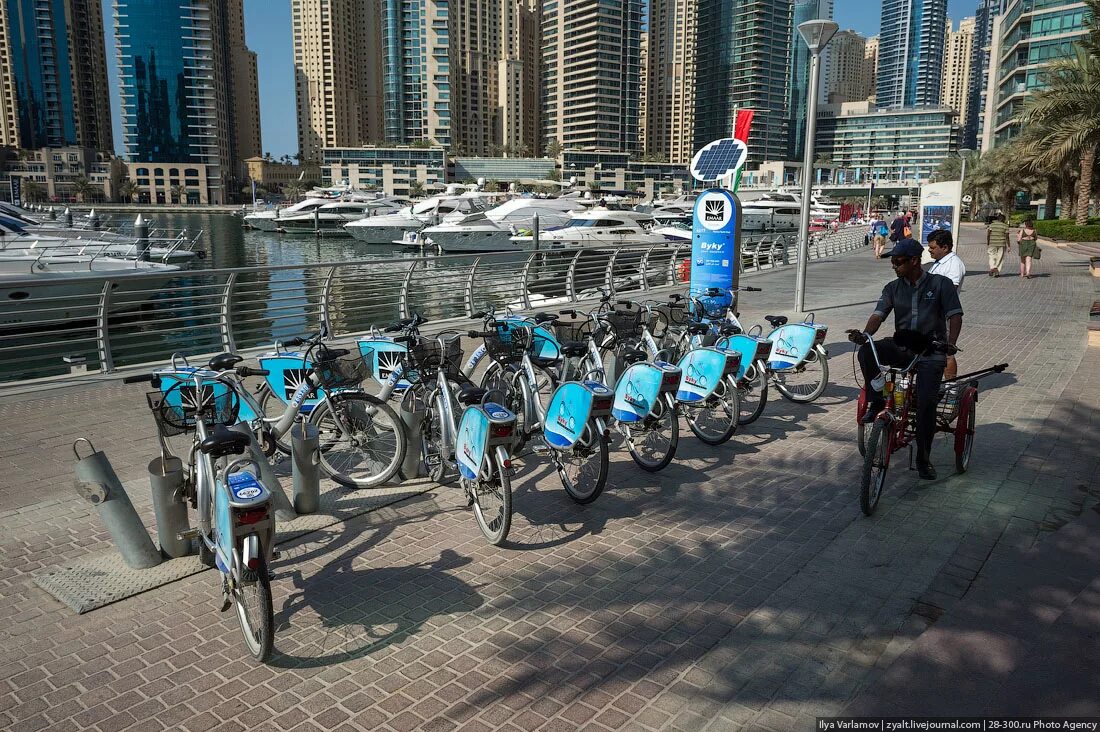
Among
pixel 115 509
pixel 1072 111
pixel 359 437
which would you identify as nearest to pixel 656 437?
pixel 359 437

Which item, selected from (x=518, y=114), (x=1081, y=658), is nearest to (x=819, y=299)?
(x=1081, y=658)

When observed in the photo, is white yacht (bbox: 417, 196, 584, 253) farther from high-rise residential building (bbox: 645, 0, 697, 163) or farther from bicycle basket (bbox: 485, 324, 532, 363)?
high-rise residential building (bbox: 645, 0, 697, 163)

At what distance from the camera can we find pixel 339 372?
5430 mm

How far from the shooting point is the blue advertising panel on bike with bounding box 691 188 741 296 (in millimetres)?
10312

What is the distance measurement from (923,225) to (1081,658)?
743 inches

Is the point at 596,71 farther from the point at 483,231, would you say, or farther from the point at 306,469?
the point at 306,469

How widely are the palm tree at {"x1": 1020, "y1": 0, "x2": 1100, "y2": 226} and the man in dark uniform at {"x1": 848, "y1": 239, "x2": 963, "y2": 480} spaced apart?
23741 millimetres

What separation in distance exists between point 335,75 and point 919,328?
194415 mm

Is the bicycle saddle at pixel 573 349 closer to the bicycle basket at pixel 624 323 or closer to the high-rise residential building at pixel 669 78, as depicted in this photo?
the bicycle basket at pixel 624 323

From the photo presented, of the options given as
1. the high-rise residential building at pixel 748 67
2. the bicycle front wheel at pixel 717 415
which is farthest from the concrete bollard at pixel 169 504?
the high-rise residential building at pixel 748 67

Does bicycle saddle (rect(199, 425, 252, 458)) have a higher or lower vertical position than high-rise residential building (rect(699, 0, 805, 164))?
lower

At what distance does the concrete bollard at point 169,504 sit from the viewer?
14.1 feet

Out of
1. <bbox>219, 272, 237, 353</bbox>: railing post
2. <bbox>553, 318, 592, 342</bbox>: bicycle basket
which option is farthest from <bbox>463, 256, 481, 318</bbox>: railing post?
<bbox>553, 318, 592, 342</bbox>: bicycle basket

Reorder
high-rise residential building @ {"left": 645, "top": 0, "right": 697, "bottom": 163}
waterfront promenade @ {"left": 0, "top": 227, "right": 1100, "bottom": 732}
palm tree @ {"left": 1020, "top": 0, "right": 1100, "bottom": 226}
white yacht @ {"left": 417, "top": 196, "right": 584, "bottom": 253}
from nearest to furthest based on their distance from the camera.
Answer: waterfront promenade @ {"left": 0, "top": 227, "right": 1100, "bottom": 732}
palm tree @ {"left": 1020, "top": 0, "right": 1100, "bottom": 226}
white yacht @ {"left": 417, "top": 196, "right": 584, "bottom": 253}
high-rise residential building @ {"left": 645, "top": 0, "right": 697, "bottom": 163}
